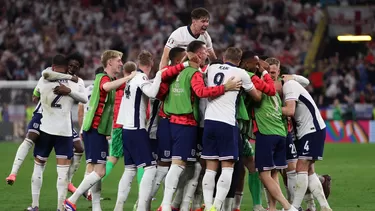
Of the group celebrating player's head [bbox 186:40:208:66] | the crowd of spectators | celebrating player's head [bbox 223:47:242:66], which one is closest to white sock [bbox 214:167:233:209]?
celebrating player's head [bbox 223:47:242:66]

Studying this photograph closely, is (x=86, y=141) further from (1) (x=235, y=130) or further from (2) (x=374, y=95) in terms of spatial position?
(2) (x=374, y=95)

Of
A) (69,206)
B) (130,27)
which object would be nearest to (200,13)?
(69,206)

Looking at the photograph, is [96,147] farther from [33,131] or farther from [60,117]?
[33,131]

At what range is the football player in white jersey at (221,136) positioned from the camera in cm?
1132

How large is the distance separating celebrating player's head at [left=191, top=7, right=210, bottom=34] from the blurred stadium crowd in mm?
19403

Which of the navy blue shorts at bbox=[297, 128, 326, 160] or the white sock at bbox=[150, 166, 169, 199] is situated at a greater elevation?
the navy blue shorts at bbox=[297, 128, 326, 160]

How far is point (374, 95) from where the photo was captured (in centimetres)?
3030

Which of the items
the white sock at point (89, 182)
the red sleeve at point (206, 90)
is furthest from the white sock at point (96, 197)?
the red sleeve at point (206, 90)

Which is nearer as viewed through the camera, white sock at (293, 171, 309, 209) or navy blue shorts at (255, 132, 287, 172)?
navy blue shorts at (255, 132, 287, 172)

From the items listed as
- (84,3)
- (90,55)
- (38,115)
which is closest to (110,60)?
(38,115)

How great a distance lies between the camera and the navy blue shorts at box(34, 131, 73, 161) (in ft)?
41.8

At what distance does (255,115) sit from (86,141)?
2459mm

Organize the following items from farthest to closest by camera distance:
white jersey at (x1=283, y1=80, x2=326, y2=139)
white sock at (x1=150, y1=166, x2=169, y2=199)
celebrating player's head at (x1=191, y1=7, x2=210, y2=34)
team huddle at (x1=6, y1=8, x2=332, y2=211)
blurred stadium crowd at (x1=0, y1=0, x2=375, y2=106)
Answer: blurred stadium crowd at (x1=0, y1=0, x2=375, y2=106)
celebrating player's head at (x1=191, y1=7, x2=210, y2=34)
white jersey at (x1=283, y1=80, x2=326, y2=139)
white sock at (x1=150, y1=166, x2=169, y2=199)
team huddle at (x1=6, y1=8, x2=332, y2=211)

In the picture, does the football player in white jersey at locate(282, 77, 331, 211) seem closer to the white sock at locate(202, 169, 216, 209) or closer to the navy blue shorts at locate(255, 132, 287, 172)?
the navy blue shorts at locate(255, 132, 287, 172)
